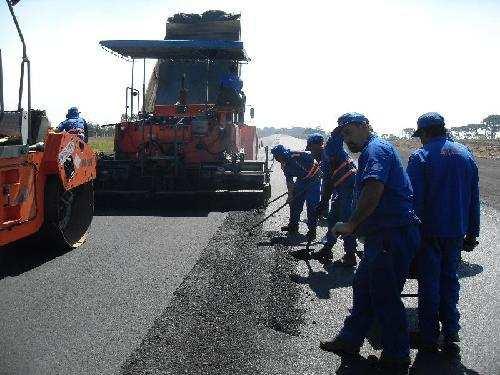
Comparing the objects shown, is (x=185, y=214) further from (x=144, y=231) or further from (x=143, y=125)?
(x=143, y=125)

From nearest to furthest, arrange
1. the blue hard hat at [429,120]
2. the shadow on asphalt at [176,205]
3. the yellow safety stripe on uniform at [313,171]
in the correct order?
the blue hard hat at [429,120] < the yellow safety stripe on uniform at [313,171] < the shadow on asphalt at [176,205]

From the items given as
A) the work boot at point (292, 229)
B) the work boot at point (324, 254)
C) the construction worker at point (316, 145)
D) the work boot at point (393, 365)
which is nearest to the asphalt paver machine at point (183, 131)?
the work boot at point (292, 229)

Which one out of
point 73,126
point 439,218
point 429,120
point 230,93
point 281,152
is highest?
point 230,93

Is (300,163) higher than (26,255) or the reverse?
higher

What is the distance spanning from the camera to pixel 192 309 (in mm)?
4301

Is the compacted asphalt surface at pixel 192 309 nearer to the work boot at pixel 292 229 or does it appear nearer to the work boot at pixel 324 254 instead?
the work boot at pixel 324 254

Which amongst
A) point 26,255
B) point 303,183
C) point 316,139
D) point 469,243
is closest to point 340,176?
point 316,139

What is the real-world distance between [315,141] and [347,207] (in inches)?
53.9

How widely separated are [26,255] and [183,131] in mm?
4749

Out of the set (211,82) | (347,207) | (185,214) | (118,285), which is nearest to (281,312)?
(118,285)

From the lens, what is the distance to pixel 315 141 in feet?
24.1

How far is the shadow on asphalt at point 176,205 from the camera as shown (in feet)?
30.8

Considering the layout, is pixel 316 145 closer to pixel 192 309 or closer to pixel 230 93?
pixel 192 309

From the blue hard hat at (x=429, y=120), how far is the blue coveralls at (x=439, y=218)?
0.38 feet
